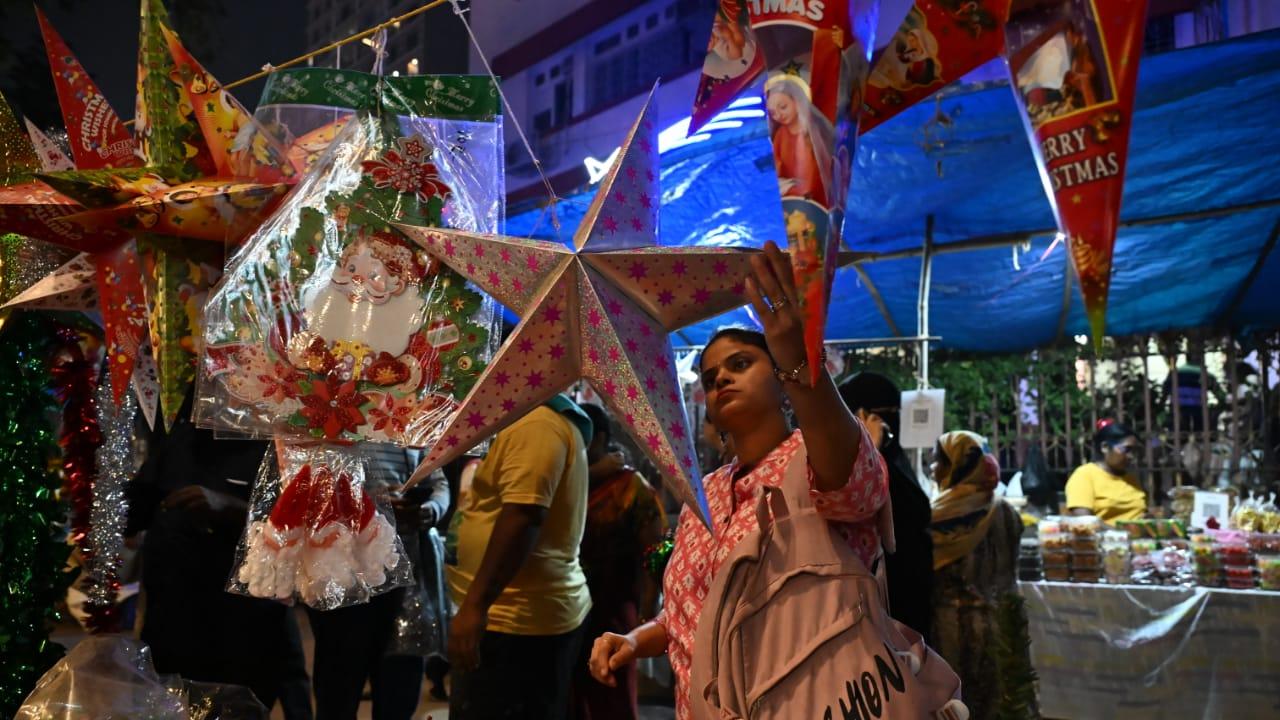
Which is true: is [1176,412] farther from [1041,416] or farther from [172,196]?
[172,196]

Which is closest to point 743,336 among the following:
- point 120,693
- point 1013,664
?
point 120,693

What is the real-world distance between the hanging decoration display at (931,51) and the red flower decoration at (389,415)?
103cm

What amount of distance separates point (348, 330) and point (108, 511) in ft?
4.40

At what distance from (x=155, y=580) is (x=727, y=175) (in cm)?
346

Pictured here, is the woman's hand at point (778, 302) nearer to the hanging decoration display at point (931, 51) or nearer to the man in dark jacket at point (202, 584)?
the hanging decoration display at point (931, 51)

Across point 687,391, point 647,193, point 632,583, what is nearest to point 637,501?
point 632,583

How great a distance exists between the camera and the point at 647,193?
1784 mm

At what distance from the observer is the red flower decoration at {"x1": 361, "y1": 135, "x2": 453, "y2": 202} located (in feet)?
6.35

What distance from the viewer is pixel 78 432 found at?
284 centimetres

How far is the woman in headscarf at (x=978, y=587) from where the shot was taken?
4016 millimetres

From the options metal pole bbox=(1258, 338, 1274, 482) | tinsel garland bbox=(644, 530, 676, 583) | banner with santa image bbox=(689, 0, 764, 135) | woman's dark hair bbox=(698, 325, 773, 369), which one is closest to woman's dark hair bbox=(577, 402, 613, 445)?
tinsel garland bbox=(644, 530, 676, 583)

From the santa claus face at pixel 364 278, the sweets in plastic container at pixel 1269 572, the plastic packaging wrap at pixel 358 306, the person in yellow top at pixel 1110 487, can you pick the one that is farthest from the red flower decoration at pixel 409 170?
the person in yellow top at pixel 1110 487

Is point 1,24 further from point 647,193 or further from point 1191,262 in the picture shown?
point 1191,262

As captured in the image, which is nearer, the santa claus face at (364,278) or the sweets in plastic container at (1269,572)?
the santa claus face at (364,278)
